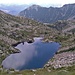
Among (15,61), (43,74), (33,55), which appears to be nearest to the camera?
(43,74)

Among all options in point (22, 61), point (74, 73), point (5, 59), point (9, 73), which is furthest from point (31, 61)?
point (74, 73)

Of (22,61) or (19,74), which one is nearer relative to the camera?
(19,74)

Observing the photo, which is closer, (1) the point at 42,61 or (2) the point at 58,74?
(2) the point at 58,74

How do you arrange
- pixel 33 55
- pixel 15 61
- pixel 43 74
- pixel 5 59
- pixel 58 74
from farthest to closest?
pixel 33 55 → pixel 5 59 → pixel 15 61 → pixel 43 74 → pixel 58 74

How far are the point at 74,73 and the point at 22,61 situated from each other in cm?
8206

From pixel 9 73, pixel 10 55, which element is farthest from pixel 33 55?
pixel 9 73

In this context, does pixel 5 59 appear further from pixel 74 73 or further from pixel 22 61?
pixel 74 73

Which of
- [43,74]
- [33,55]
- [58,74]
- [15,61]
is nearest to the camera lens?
[58,74]

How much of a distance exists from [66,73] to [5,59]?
9737 cm

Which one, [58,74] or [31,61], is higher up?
[58,74]

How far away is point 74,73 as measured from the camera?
93375 mm

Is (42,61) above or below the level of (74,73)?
below

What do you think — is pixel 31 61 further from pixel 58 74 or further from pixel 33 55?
pixel 58 74

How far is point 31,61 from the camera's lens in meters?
173
